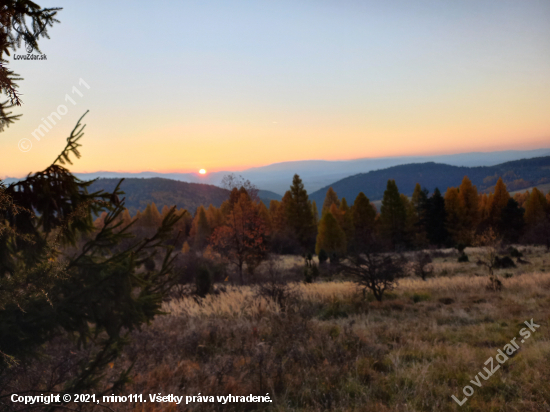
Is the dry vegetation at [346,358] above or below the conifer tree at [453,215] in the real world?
above

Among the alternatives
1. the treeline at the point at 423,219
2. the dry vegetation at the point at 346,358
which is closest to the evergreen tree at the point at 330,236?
the treeline at the point at 423,219

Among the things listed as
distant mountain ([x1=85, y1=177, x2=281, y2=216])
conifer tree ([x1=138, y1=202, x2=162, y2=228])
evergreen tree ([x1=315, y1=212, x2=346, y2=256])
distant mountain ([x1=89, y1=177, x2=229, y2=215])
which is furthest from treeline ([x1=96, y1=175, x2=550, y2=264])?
distant mountain ([x1=89, y1=177, x2=229, y2=215])

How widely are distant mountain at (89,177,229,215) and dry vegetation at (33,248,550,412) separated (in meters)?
165

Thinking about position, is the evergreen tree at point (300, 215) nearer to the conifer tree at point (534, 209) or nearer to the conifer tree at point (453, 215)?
the conifer tree at point (453, 215)

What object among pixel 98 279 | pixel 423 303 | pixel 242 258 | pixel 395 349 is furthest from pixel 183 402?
pixel 242 258

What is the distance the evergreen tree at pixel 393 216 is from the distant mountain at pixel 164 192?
437 ft

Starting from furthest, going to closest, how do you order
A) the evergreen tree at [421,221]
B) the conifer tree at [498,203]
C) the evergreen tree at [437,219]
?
the conifer tree at [498,203], the evergreen tree at [421,221], the evergreen tree at [437,219]

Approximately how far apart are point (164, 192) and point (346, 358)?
620 feet

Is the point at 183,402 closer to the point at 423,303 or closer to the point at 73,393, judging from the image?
the point at 73,393

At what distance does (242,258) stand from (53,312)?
19.8 meters

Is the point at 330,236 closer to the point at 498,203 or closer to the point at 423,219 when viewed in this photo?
the point at 423,219

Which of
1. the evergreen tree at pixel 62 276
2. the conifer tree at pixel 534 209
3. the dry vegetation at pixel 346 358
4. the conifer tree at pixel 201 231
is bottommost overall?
the conifer tree at pixel 201 231

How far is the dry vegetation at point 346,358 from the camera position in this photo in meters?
4.04

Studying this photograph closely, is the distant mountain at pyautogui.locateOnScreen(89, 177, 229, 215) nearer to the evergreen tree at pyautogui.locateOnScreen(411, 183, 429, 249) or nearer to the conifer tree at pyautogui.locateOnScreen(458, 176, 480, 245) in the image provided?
the evergreen tree at pyautogui.locateOnScreen(411, 183, 429, 249)
